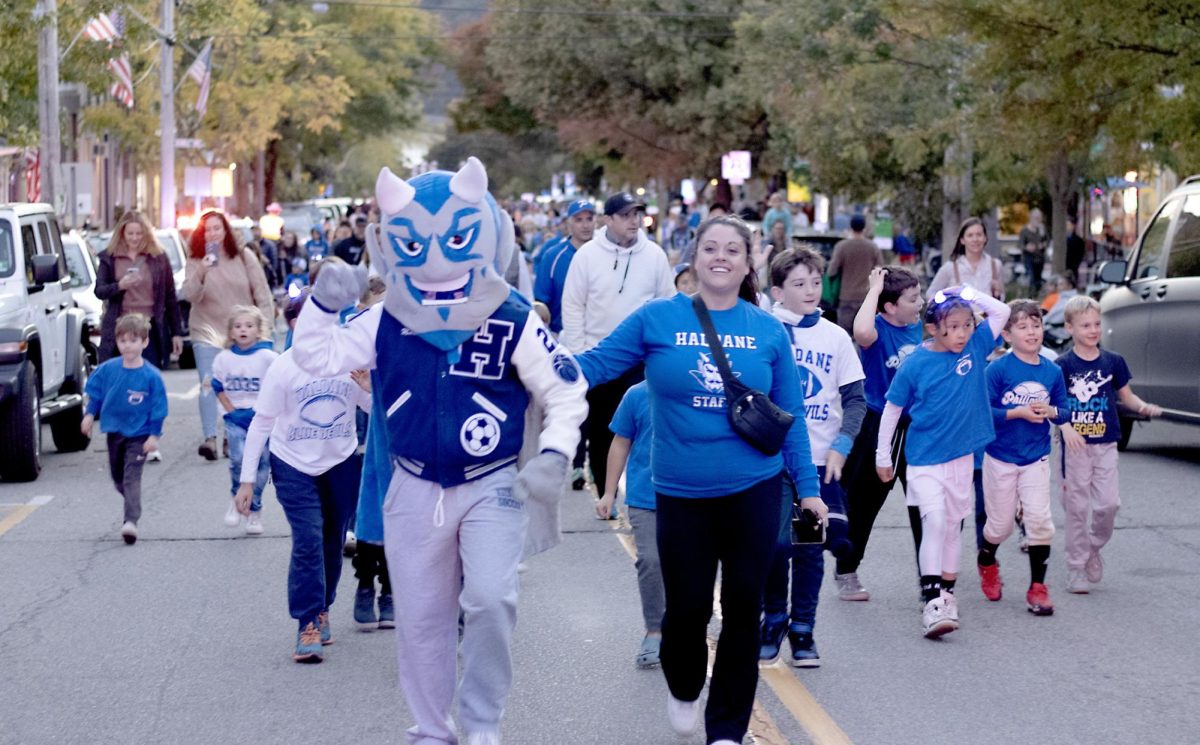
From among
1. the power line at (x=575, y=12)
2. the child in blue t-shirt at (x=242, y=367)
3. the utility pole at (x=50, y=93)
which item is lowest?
the child in blue t-shirt at (x=242, y=367)

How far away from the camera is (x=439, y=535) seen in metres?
5.29

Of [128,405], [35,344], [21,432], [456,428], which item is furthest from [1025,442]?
[35,344]

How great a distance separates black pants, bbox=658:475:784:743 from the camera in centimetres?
564

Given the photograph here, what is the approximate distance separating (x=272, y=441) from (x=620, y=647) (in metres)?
1.66

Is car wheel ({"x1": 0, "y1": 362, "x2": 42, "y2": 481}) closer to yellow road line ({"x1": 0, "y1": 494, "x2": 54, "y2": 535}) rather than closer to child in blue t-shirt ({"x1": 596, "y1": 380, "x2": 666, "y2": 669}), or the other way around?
yellow road line ({"x1": 0, "y1": 494, "x2": 54, "y2": 535})

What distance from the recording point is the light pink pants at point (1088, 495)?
8812 millimetres

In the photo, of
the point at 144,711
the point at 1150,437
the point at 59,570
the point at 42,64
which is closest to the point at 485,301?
the point at 144,711

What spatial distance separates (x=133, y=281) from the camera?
46.1ft

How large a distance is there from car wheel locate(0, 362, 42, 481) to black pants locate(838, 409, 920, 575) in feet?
21.9

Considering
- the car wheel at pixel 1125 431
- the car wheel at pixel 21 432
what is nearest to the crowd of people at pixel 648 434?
the car wheel at pixel 21 432

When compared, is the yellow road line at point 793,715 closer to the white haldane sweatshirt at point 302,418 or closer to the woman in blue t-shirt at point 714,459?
the woman in blue t-shirt at point 714,459

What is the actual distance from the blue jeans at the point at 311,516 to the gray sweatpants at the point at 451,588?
2017 mm

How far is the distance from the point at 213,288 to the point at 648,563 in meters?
7.54

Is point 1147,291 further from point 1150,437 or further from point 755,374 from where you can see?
point 755,374
